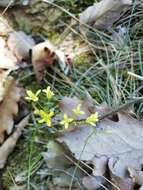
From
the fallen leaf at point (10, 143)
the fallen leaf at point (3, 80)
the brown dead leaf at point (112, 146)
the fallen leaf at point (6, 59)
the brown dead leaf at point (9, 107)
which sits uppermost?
the fallen leaf at point (6, 59)

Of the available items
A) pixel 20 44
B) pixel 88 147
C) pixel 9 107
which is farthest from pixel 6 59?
pixel 88 147

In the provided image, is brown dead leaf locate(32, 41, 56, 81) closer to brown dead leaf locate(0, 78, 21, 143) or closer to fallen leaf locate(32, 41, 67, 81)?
fallen leaf locate(32, 41, 67, 81)

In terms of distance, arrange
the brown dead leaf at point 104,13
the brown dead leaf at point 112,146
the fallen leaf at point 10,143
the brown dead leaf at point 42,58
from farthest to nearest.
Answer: the brown dead leaf at point 104,13 < the brown dead leaf at point 42,58 < the fallen leaf at point 10,143 < the brown dead leaf at point 112,146

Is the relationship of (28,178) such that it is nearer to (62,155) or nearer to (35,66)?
(62,155)

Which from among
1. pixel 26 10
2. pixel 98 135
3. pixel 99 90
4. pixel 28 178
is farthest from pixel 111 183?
pixel 26 10

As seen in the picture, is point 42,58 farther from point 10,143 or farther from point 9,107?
point 10,143

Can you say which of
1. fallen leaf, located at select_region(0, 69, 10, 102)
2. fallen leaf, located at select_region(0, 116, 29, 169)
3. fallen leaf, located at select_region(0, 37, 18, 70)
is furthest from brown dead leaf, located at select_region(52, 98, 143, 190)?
fallen leaf, located at select_region(0, 37, 18, 70)

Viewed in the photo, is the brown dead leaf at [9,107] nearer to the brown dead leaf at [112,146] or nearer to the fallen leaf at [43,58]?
the fallen leaf at [43,58]

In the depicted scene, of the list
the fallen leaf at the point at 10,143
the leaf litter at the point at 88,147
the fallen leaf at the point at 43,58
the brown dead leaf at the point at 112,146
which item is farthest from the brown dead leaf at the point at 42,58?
the brown dead leaf at the point at 112,146
